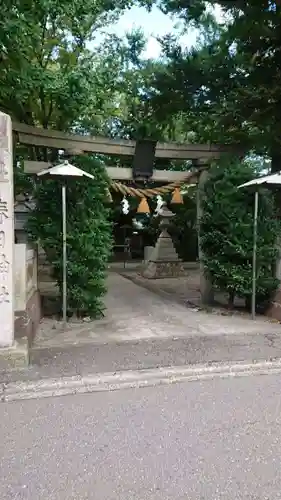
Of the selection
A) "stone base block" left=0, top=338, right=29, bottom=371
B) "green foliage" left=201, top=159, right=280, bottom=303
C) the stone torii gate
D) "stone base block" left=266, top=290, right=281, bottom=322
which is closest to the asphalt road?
"stone base block" left=0, top=338, right=29, bottom=371

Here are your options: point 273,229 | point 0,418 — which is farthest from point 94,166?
point 0,418

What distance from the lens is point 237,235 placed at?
6.50 meters

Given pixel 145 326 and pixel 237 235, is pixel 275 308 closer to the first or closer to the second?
pixel 237 235

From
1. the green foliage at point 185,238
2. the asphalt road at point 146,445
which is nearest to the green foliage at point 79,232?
the asphalt road at point 146,445

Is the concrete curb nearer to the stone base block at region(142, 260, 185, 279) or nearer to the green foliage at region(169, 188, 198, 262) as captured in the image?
the stone base block at region(142, 260, 185, 279)

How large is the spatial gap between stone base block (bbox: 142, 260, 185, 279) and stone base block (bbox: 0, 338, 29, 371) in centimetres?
867

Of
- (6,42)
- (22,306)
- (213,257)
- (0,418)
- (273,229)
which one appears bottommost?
(0,418)

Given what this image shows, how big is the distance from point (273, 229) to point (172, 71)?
3.50 meters

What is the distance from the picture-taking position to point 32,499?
2113 mm

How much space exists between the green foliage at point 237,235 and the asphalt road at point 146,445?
302 cm

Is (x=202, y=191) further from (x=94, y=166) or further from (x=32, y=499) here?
(x=32, y=499)

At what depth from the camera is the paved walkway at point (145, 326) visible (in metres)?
5.38

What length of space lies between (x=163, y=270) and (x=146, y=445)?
10266 mm

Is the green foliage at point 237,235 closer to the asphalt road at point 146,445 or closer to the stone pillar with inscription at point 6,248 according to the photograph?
the asphalt road at point 146,445
